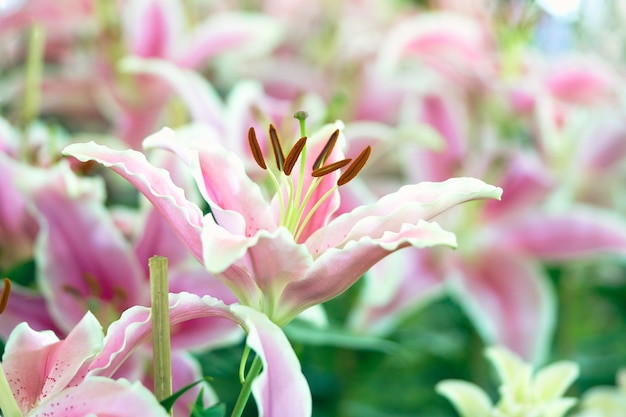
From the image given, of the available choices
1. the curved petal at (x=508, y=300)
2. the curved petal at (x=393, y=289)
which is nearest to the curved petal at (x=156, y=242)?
the curved petal at (x=393, y=289)

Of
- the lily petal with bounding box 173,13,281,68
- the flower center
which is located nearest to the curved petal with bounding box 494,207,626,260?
the lily petal with bounding box 173,13,281,68

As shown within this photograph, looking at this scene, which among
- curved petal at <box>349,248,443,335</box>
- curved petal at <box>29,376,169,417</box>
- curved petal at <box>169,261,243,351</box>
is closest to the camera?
curved petal at <box>29,376,169,417</box>

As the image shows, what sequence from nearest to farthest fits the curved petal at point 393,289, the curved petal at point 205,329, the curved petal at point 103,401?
the curved petal at point 103,401 → the curved petal at point 205,329 → the curved petal at point 393,289

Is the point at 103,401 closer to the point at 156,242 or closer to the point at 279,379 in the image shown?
the point at 279,379

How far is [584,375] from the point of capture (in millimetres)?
632

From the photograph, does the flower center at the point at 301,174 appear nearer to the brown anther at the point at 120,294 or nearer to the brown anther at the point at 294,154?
the brown anther at the point at 294,154

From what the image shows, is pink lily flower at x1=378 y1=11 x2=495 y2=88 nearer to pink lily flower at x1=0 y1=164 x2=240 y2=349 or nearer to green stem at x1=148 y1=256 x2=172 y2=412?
pink lily flower at x1=0 y1=164 x2=240 y2=349

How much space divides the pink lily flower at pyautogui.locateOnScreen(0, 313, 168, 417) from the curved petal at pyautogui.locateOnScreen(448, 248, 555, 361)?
0.32 m

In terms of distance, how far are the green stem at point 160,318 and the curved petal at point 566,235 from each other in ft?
1.18

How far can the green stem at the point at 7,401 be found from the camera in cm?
22

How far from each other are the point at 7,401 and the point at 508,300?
356mm

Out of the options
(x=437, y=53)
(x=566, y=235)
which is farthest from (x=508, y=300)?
(x=437, y=53)

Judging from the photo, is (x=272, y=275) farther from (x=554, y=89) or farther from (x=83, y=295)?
(x=554, y=89)

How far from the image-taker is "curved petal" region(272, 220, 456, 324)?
0.74 feet
